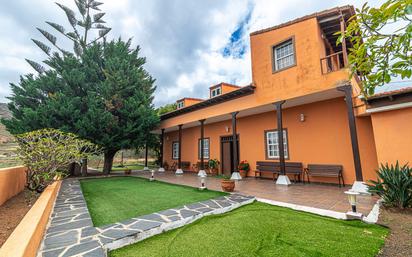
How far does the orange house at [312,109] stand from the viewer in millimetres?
5461

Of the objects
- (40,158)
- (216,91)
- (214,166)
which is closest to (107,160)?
(214,166)

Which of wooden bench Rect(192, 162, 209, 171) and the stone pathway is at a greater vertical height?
wooden bench Rect(192, 162, 209, 171)

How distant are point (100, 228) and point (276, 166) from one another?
24.8 feet

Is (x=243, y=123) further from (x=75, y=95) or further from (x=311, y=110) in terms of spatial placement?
(x=75, y=95)

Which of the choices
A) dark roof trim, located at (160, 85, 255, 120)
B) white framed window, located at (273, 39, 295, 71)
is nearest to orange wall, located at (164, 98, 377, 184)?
dark roof trim, located at (160, 85, 255, 120)

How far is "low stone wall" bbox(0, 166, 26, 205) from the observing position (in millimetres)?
4426

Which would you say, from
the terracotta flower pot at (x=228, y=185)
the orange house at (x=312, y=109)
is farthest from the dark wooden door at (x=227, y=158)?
the terracotta flower pot at (x=228, y=185)

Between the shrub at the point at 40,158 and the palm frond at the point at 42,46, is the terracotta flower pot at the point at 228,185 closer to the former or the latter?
the shrub at the point at 40,158

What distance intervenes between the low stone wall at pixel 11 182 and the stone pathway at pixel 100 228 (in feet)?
4.18

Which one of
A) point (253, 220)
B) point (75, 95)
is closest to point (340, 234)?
point (253, 220)

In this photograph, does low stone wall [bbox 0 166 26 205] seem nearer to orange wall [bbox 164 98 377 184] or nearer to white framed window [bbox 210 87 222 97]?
orange wall [bbox 164 98 377 184]

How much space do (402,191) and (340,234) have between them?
90.4 inches

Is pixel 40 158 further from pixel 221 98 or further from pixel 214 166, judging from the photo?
pixel 214 166

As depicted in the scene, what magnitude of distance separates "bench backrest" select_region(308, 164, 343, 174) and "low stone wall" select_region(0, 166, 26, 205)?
32.6 feet
